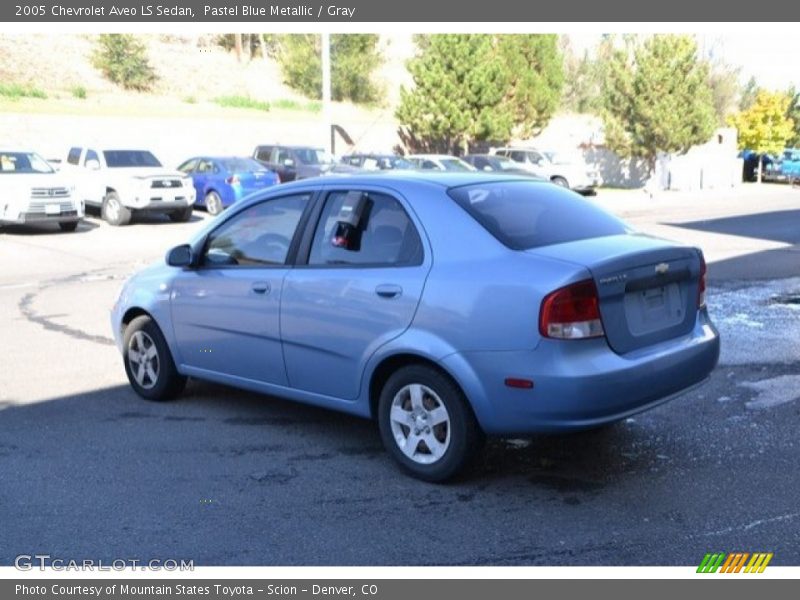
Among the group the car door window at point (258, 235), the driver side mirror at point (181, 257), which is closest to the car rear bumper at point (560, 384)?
the car door window at point (258, 235)

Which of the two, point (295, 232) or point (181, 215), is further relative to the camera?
point (181, 215)

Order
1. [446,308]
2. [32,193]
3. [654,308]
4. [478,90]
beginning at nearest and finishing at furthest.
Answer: [446,308] < [654,308] < [32,193] < [478,90]

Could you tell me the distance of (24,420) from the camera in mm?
6195

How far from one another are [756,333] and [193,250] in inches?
215

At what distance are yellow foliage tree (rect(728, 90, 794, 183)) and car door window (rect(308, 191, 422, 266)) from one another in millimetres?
38492

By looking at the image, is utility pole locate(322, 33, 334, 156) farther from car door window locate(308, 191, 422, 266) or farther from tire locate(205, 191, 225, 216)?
car door window locate(308, 191, 422, 266)

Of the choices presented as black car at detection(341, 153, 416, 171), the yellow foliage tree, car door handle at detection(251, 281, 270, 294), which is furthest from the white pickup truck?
the yellow foliage tree

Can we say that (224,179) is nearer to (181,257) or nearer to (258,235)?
(181,257)

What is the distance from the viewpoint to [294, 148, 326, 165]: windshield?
90.0 feet

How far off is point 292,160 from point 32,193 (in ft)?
33.6

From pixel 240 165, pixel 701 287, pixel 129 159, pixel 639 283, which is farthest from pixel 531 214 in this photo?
pixel 240 165

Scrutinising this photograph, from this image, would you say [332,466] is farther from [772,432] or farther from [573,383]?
[772,432]

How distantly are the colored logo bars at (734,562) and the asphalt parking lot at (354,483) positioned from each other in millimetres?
50

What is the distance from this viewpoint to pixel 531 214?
513 centimetres
